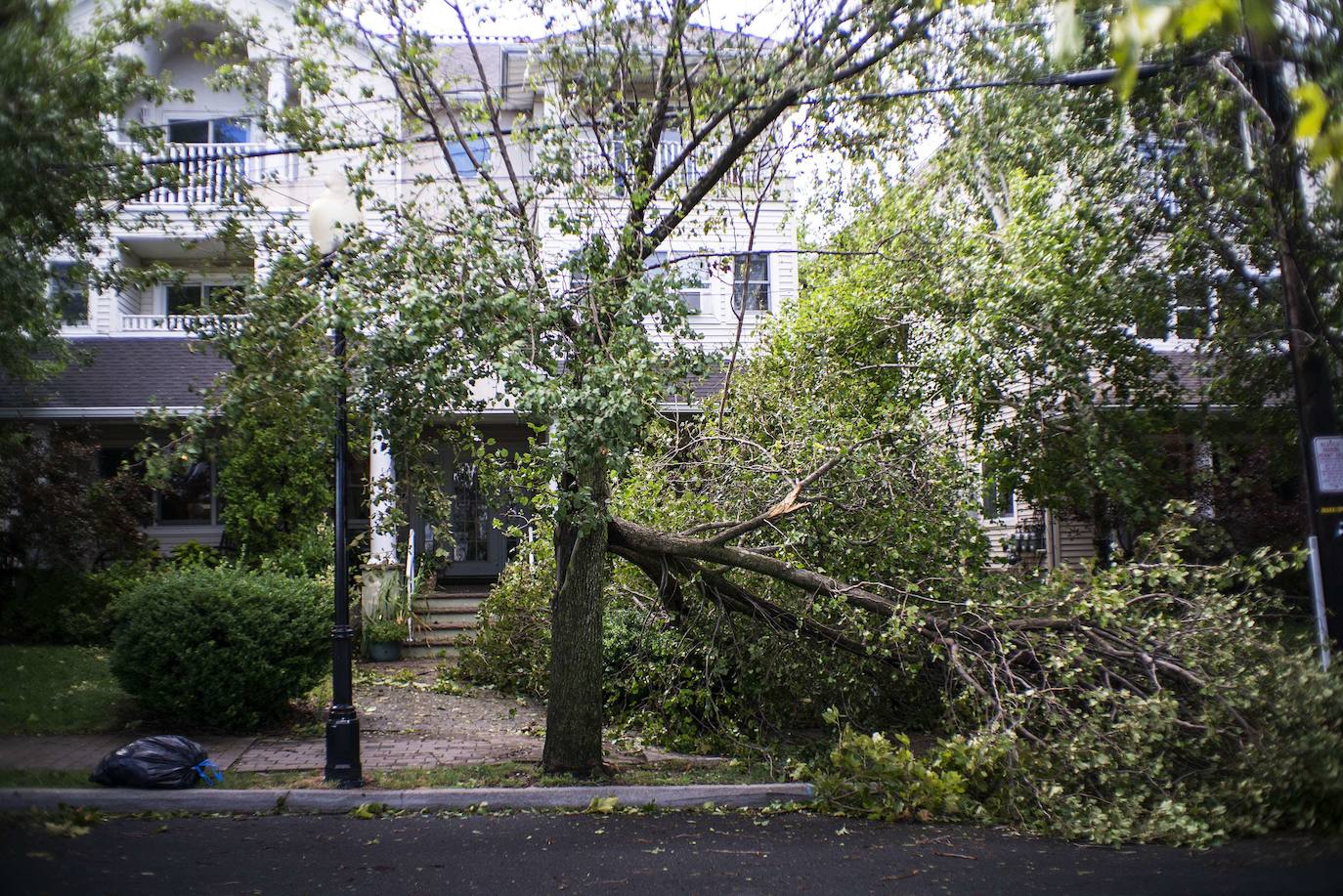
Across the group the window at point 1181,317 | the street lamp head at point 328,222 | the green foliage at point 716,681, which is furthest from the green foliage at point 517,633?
the window at point 1181,317

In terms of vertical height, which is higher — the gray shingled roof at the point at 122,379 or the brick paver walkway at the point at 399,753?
the gray shingled roof at the point at 122,379

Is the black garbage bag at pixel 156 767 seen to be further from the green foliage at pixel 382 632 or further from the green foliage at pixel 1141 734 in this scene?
→ the green foliage at pixel 382 632

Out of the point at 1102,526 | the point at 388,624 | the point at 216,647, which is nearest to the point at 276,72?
the point at 216,647

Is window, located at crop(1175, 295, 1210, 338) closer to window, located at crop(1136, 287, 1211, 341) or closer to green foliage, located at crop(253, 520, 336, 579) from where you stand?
window, located at crop(1136, 287, 1211, 341)

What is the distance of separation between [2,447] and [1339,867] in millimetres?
15092

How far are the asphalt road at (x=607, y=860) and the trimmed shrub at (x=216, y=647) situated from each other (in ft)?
7.09

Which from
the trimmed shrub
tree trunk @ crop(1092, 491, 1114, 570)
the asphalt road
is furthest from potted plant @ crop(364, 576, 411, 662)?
tree trunk @ crop(1092, 491, 1114, 570)

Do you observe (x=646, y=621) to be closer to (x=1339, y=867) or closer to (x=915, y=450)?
(x=915, y=450)

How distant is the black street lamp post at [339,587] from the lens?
25.2ft

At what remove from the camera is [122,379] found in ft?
51.5

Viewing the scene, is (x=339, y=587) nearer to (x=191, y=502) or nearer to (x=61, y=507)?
(x=61, y=507)

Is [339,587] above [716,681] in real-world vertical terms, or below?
above

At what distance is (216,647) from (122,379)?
8.57 meters

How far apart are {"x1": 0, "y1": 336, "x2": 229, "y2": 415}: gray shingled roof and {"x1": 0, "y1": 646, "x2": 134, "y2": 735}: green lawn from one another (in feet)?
13.3
